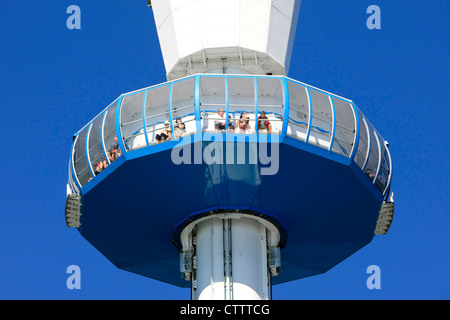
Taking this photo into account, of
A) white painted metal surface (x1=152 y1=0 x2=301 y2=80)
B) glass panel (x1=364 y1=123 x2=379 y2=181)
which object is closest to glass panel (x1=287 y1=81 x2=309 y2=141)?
glass panel (x1=364 y1=123 x2=379 y2=181)

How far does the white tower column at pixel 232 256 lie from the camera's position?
4938 centimetres

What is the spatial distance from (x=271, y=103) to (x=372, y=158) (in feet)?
16.6

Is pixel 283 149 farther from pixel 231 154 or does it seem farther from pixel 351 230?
pixel 351 230

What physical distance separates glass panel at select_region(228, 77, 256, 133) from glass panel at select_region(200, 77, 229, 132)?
1.02 feet

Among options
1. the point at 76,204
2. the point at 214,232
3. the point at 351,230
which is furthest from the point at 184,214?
the point at 351,230

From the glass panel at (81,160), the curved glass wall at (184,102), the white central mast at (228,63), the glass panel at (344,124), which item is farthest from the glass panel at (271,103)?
the glass panel at (81,160)

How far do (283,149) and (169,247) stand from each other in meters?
10.1

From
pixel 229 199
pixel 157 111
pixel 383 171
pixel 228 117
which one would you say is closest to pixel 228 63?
pixel 157 111

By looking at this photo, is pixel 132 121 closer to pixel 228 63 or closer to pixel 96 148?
pixel 96 148

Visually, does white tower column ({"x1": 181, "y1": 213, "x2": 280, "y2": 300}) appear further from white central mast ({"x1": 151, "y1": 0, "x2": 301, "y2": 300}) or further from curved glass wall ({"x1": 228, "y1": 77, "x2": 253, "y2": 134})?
curved glass wall ({"x1": 228, "y1": 77, "x2": 253, "y2": 134})

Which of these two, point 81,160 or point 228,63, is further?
point 228,63

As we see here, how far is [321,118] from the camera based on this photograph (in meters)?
48.5
